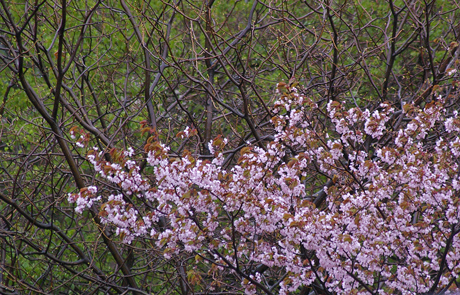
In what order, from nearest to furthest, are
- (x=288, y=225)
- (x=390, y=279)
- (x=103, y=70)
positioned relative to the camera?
(x=288, y=225) < (x=390, y=279) < (x=103, y=70)

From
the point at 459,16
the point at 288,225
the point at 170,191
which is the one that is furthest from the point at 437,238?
the point at 459,16

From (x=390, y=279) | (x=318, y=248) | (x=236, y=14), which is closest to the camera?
(x=318, y=248)

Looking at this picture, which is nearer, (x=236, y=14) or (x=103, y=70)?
(x=103, y=70)

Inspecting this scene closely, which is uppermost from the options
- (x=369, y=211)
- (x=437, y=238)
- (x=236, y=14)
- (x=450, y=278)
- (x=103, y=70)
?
(x=236, y=14)

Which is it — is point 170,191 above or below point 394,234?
above

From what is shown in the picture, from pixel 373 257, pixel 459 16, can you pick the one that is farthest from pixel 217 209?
pixel 459 16

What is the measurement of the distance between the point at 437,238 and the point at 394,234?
16.6 inches

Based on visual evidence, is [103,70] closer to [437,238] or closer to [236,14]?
[236,14]

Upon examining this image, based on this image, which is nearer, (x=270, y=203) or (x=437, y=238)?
(x=270, y=203)

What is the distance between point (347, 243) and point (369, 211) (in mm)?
614

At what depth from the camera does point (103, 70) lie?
7793 millimetres

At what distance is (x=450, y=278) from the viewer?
424 centimetres

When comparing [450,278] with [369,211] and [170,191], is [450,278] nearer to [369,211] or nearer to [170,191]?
[369,211]

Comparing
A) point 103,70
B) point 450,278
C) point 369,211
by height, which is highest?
point 103,70
